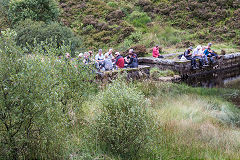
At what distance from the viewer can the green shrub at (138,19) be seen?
24688 mm

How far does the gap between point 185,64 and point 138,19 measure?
13.0m

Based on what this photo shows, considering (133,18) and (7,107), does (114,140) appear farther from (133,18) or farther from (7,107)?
(133,18)

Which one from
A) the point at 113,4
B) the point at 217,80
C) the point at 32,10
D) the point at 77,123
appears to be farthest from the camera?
the point at 113,4

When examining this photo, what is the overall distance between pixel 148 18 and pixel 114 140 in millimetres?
22607

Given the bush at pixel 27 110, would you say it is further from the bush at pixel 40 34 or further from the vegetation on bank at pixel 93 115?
the bush at pixel 40 34

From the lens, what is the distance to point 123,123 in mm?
3963

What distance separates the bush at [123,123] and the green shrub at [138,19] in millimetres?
21135

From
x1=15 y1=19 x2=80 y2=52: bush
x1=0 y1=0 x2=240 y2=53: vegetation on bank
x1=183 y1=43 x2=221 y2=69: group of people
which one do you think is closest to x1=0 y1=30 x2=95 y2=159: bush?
x1=183 y1=43 x2=221 y2=69: group of people

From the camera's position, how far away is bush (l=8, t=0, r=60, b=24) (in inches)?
734

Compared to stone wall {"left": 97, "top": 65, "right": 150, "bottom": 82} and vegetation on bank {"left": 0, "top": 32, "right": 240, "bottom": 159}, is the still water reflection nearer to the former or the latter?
stone wall {"left": 97, "top": 65, "right": 150, "bottom": 82}

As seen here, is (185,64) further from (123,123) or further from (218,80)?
(123,123)

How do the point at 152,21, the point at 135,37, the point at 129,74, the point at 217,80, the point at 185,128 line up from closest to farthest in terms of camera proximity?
1. the point at 185,128
2. the point at 129,74
3. the point at 217,80
4. the point at 135,37
5. the point at 152,21

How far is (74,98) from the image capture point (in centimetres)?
520

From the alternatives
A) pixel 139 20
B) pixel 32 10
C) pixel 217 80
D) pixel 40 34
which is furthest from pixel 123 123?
pixel 139 20
